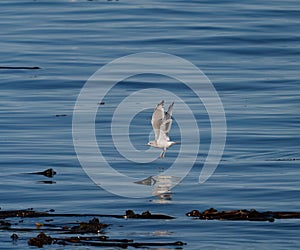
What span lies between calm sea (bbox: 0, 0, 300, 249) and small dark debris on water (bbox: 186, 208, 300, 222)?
0.65 feet

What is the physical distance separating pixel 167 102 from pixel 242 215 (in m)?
11.5

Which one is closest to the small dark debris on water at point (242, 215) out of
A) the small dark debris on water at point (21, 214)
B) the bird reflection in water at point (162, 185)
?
the bird reflection in water at point (162, 185)

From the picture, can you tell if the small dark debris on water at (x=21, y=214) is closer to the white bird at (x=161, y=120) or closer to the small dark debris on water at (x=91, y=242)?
the small dark debris on water at (x=91, y=242)

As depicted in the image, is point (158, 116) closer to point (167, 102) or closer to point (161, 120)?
point (161, 120)

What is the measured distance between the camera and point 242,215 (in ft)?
49.3

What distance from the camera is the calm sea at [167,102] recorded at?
51.9 ft

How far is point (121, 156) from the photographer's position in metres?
20.1

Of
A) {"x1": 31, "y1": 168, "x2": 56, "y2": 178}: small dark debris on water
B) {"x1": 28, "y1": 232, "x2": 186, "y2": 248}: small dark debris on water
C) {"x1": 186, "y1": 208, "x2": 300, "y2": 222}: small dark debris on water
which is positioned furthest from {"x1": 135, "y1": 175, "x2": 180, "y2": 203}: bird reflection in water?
{"x1": 28, "y1": 232, "x2": 186, "y2": 248}: small dark debris on water

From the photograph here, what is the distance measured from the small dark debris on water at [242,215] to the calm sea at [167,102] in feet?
0.65

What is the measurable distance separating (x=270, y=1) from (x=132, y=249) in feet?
111

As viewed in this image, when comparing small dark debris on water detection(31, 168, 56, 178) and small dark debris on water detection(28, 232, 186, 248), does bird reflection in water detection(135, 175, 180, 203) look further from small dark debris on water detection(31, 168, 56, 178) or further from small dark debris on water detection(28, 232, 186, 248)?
small dark debris on water detection(28, 232, 186, 248)

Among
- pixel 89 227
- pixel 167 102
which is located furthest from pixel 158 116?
pixel 167 102

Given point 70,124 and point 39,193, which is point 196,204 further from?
point 70,124

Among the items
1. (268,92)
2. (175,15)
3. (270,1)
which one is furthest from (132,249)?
(270,1)
